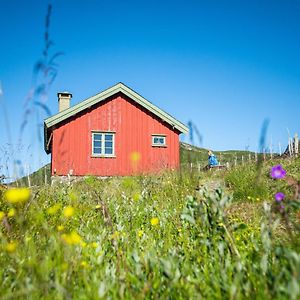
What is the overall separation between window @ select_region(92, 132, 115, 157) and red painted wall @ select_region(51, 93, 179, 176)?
26 centimetres

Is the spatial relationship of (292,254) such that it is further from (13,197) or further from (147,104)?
(147,104)

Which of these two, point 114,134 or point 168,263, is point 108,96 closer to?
point 114,134

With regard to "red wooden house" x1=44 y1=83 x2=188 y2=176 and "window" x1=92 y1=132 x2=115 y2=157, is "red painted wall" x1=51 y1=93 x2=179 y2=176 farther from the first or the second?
"window" x1=92 y1=132 x2=115 y2=157

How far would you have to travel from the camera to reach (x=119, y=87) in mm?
21422

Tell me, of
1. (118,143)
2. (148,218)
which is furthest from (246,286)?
(118,143)

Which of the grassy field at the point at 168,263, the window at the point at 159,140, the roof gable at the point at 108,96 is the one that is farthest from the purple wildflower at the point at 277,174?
the window at the point at 159,140

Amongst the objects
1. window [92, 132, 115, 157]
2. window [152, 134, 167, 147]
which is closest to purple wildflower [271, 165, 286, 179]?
window [92, 132, 115, 157]

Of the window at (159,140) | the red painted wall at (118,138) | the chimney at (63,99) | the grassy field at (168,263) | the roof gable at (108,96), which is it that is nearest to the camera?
the grassy field at (168,263)

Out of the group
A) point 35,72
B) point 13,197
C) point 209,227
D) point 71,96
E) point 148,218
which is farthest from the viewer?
point 71,96

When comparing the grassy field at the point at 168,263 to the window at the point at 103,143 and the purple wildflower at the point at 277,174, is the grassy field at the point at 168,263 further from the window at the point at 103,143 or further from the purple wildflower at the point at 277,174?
the window at the point at 103,143

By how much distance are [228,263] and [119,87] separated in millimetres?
20054

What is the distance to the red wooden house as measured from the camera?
20.3 m

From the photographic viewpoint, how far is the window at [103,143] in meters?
20.9

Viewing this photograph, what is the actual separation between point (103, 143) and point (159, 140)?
3829 mm
